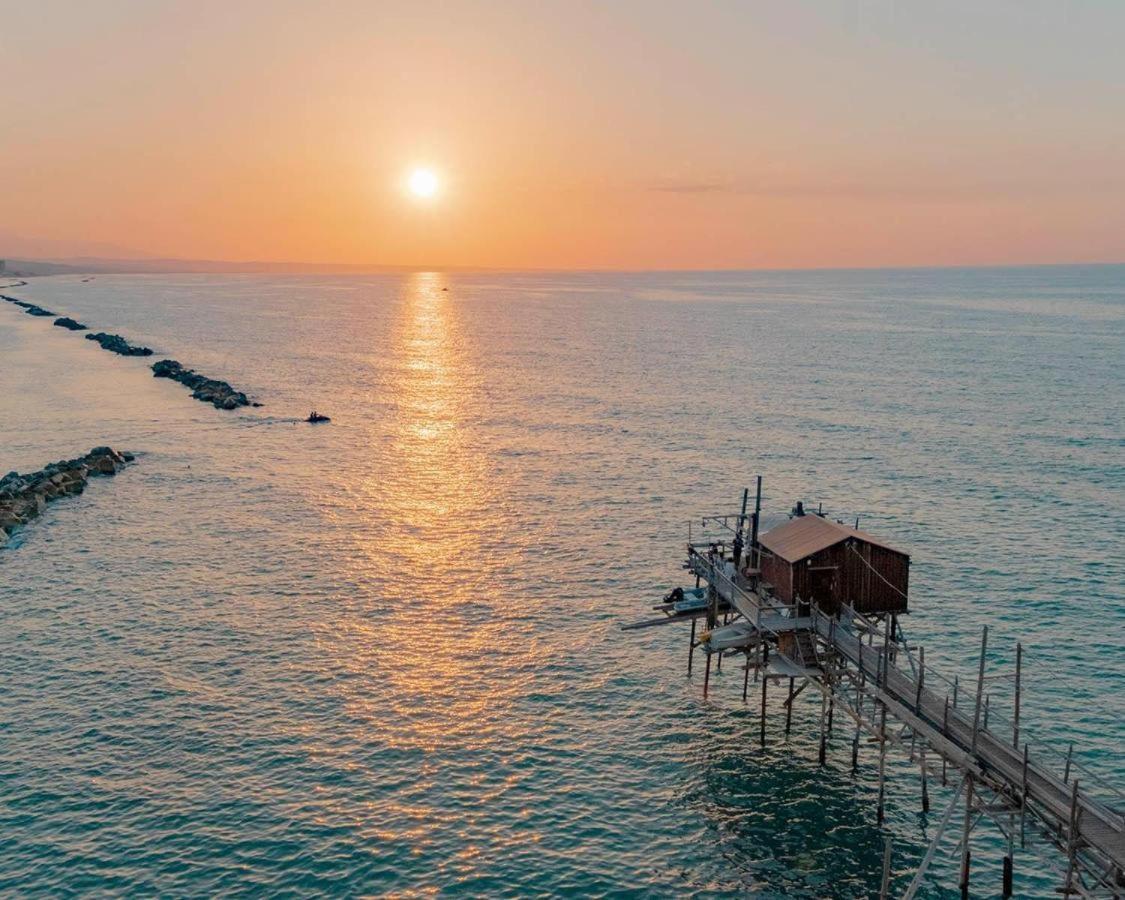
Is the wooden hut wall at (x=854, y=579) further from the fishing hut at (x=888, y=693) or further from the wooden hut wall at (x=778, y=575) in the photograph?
the wooden hut wall at (x=778, y=575)

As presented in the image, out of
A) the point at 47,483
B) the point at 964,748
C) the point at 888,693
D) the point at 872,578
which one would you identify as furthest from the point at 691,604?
the point at 47,483

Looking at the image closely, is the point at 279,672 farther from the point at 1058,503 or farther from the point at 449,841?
the point at 1058,503

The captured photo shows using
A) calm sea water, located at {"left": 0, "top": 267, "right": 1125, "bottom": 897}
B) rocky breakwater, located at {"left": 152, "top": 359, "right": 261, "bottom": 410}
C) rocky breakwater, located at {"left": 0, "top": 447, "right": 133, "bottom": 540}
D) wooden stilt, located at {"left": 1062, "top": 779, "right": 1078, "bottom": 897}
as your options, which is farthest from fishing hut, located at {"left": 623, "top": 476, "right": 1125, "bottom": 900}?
rocky breakwater, located at {"left": 152, "top": 359, "right": 261, "bottom": 410}

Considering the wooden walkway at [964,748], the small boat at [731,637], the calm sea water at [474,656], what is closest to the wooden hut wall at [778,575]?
the wooden walkway at [964,748]

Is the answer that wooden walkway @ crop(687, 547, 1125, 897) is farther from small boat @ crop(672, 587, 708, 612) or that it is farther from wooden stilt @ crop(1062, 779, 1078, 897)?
small boat @ crop(672, 587, 708, 612)

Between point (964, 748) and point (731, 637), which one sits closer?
point (964, 748)

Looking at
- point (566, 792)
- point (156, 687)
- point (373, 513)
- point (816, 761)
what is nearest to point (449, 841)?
point (566, 792)

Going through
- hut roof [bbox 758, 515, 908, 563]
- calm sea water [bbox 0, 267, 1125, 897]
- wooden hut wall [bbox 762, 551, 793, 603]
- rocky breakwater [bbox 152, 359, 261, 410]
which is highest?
hut roof [bbox 758, 515, 908, 563]

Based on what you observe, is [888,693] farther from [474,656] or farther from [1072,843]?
[474,656]
